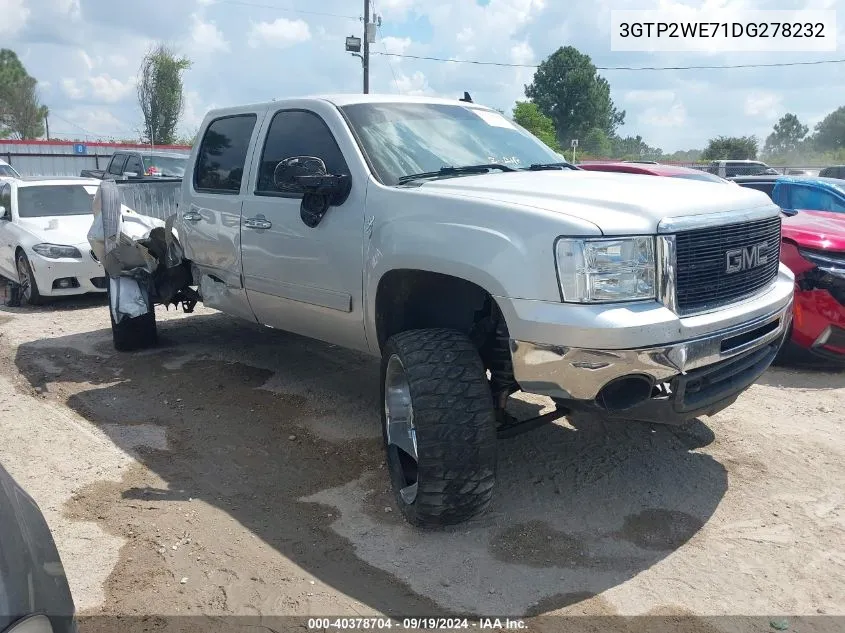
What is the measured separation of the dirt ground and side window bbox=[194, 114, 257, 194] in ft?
5.02

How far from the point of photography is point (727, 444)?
15.0ft

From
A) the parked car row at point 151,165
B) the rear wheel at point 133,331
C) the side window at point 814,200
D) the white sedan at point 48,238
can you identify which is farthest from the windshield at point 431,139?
the parked car row at point 151,165

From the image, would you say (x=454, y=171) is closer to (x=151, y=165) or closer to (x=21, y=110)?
(x=151, y=165)

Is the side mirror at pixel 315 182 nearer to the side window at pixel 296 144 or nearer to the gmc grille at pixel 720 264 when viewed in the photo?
the side window at pixel 296 144

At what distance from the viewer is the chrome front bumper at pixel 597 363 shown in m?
3.03

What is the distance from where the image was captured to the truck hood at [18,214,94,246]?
908cm

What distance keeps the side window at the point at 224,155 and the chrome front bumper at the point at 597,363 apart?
2844mm

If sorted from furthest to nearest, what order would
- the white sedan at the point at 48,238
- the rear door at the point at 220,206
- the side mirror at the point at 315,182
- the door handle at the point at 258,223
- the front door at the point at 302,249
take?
the white sedan at the point at 48,238
the rear door at the point at 220,206
the door handle at the point at 258,223
the front door at the point at 302,249
the side mirror at the point at 315,182

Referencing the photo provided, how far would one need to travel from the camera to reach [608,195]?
335 cm

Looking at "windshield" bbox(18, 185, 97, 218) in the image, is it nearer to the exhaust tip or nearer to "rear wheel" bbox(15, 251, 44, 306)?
"rear wheel" bbox(15, 251, 44, 306)

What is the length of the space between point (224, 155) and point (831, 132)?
81885 millimetres

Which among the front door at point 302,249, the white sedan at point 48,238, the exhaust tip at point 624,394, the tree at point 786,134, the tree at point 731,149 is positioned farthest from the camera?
the tree at point 786,134

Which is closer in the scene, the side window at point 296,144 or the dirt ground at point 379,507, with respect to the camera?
the dirt ground at point 379,507

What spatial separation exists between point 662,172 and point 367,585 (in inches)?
317
